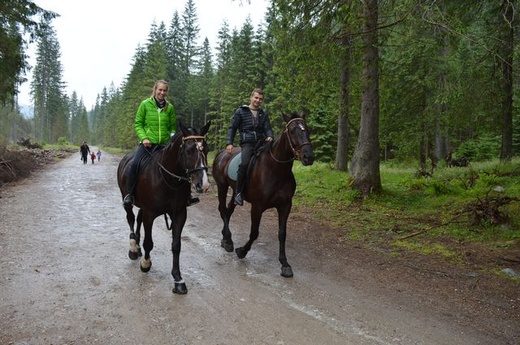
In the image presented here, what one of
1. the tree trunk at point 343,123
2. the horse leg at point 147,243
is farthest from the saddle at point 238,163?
the tree trunk at point 343,123

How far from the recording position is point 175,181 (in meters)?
5.32

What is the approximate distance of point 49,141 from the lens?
265 feet

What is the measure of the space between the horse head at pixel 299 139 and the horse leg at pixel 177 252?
2.09m

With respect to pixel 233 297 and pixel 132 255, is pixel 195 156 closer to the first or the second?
pixel 233 297

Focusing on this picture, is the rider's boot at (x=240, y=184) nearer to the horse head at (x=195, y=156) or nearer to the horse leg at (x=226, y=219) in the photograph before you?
the horse leg at (x=226, y=219)

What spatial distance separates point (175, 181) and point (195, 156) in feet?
2.54

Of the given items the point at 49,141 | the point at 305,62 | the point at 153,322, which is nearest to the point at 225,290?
the point at 153,322

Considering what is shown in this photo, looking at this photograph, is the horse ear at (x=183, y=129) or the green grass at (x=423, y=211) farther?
the green grass at (x=423, y=211)

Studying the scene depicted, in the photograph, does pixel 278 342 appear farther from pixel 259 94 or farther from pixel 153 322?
pixel 259 94

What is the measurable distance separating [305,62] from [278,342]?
8749 millimetres

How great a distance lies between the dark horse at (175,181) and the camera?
4773mm

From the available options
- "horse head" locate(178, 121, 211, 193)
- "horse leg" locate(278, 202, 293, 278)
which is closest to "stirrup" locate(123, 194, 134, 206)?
"horse head" locate(178, 121, 211, 193)

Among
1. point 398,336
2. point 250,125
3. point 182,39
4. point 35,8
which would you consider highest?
point 182,39

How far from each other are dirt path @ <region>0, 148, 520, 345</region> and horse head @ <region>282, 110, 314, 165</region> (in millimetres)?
2014
